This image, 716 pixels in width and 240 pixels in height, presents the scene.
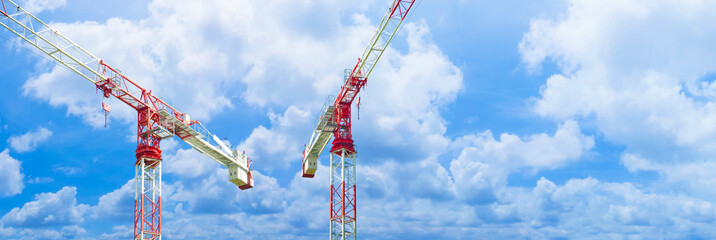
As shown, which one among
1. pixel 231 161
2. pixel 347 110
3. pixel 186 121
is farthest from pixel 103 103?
pixel 347 110

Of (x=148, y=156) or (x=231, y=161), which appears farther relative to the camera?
(x=231, y=161)

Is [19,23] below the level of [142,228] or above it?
above

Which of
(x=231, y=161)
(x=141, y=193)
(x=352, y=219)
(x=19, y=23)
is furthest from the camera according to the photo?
(x=231, y=161)

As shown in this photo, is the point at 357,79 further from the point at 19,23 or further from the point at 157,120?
the point at 19,23

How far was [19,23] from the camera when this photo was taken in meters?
74.4

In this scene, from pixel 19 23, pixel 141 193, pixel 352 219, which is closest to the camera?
pixel 19 23

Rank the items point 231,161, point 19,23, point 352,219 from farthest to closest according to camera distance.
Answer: point 231,161
point 352,219
point 19,23

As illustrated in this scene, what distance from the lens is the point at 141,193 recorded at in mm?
79250

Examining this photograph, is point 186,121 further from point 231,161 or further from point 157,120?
point 231,161

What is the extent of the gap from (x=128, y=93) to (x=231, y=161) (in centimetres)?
2030

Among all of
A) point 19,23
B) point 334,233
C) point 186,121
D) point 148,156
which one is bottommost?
point 334,233

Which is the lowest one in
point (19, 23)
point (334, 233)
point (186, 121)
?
point (334, 233)

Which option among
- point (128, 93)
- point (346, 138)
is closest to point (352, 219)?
point (346, 138)

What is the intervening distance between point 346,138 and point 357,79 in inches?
296
